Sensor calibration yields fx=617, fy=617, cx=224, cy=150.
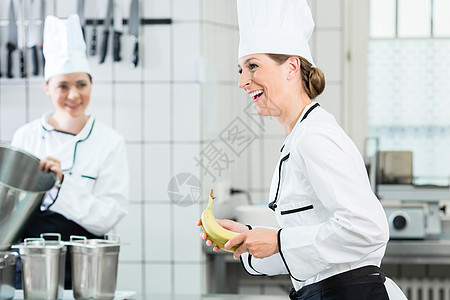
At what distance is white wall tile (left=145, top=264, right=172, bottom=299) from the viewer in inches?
103

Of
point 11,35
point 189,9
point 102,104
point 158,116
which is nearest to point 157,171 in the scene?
point 158,116

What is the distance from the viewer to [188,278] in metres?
2.60

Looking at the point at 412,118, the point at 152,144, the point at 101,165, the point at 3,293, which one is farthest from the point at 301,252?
the point at 412,118

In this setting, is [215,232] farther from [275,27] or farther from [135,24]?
[135,24]

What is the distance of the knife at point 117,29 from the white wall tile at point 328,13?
1011 mm

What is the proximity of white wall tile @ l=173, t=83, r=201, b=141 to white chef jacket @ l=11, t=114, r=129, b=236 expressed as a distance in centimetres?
39

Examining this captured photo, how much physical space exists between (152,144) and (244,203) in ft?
2.19

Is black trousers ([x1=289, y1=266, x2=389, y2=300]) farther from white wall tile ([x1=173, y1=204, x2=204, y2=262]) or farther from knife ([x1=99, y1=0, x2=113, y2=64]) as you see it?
knife ([x1=99, y1=0, x2=113, y2=64])

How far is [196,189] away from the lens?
1.43 m

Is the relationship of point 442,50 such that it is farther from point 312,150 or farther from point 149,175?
point 312,150

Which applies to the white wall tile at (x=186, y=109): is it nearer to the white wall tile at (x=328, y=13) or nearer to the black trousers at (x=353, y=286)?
the white wall tile at (x=328, y=13)

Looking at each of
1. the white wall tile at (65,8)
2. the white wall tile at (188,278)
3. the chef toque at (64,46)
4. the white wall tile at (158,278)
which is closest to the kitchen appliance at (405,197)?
the white wall tile at (188,278)

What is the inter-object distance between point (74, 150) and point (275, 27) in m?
1.16

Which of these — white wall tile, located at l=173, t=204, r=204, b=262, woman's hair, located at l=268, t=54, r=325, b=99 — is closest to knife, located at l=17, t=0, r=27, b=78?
white wall tile, located at l=173, t=204, r=204, b=262
